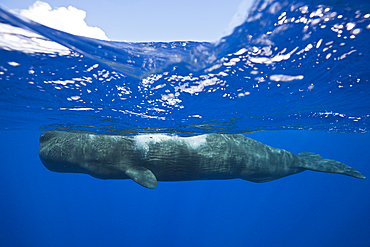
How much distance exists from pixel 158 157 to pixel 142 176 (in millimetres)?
790

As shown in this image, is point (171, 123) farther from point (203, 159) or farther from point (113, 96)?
point (203, 159)

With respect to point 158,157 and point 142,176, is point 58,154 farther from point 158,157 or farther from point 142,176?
point 158,157

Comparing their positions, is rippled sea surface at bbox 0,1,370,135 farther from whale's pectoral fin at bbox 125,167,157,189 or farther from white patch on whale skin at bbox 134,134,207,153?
whale's pectoral fin at bbox 125,167,157,189

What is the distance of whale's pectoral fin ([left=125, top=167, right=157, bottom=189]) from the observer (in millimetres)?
4384

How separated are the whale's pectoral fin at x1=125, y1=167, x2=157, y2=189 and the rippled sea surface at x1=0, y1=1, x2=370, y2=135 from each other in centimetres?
277

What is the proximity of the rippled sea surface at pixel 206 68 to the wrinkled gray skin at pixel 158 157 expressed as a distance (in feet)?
5.96

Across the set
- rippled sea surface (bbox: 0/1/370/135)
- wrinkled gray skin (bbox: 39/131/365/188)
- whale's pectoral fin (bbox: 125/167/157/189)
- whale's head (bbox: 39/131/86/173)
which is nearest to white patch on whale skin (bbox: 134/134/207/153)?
wrinkled gray skin (bbox: 39/131/365/188)

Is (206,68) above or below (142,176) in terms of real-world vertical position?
above

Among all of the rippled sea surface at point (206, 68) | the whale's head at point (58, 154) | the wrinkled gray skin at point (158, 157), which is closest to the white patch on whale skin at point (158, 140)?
the wrinkled gray skin at point (158, 157)

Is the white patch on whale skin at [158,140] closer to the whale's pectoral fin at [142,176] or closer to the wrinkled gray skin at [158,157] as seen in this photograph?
the wrinkled gray skin at [158,157]

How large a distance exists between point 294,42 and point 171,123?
7.12m

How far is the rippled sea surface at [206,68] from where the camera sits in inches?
148

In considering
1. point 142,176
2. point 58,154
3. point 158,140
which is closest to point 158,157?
point 158,140

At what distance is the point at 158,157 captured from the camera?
5301mm
